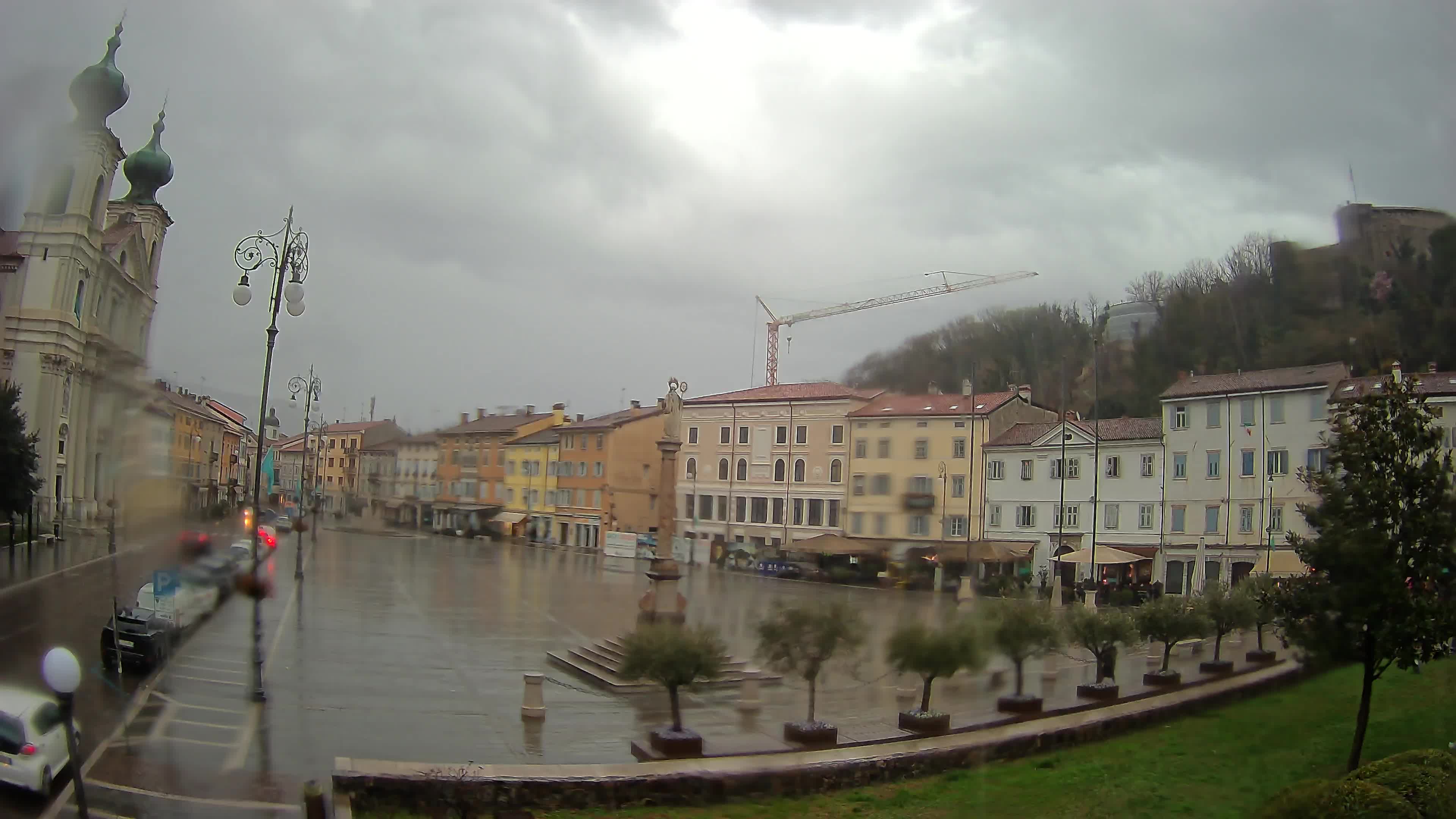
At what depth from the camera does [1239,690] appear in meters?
14.4

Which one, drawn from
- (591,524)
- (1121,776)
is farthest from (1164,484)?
(591,524)

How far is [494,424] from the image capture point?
56.9 ft

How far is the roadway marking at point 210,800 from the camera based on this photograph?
7.96 m

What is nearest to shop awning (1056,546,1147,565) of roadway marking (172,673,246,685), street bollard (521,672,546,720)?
street bollard (521,672,546,720)

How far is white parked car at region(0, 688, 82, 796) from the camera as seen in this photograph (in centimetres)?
718

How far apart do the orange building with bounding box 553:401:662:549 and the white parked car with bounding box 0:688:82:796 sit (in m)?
14.0

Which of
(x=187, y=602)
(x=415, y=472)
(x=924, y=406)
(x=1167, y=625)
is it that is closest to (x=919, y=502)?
(x=924, y=406)

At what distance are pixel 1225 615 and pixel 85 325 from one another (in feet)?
63.2

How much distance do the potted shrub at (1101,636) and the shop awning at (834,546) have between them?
3330 mm

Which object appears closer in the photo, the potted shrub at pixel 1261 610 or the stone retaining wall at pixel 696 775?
the stone retaining wall at pixel 696 775

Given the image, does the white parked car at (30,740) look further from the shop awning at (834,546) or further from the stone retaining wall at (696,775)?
the shop awning at (834,546)

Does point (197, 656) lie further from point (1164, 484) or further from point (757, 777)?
point (1164, 484)

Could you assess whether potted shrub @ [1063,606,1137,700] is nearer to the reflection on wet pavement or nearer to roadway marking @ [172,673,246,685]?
the reflection on wet pavement

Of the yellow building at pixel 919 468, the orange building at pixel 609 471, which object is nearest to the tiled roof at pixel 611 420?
the orange building at pixel 609 471
